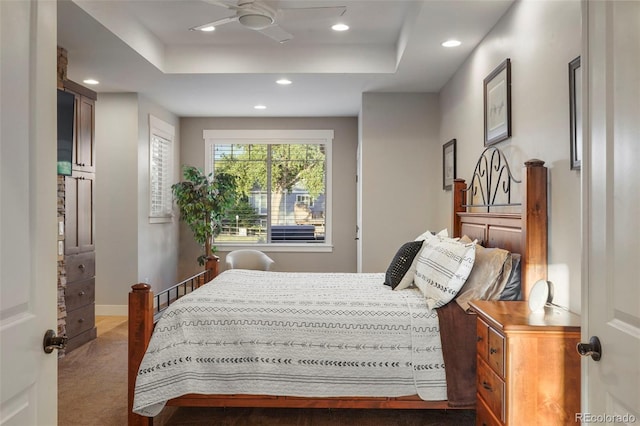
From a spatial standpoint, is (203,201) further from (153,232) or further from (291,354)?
(291,354)

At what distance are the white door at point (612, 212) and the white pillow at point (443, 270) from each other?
1291 mm

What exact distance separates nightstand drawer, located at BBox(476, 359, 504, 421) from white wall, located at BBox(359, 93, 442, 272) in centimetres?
311

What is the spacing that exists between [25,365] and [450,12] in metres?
3.14

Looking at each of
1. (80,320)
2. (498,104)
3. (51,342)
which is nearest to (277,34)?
(498,104)

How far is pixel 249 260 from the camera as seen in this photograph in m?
6.25

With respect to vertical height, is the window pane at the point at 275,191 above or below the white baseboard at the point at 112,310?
above

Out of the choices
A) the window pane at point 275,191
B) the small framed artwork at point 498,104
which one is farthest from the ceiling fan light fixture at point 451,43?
the window pane at point 275,191

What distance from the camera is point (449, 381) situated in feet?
8.14

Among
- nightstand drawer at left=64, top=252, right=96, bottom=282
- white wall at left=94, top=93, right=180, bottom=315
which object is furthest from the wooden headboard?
white wall at left=94, top=93, right=180, bottom=315

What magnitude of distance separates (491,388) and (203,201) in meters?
4.82

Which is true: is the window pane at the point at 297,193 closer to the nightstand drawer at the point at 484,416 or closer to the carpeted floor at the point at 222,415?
the carpeted floor at the point at 222,415

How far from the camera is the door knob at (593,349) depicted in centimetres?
120

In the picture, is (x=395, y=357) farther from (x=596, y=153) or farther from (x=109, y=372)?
(x=109, y=372)

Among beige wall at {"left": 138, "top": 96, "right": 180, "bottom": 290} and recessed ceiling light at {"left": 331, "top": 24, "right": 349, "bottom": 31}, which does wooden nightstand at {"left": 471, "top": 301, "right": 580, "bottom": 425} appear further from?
beige wall at {"left": 138, "top": 96, "right": 180, "bottom": 290}
